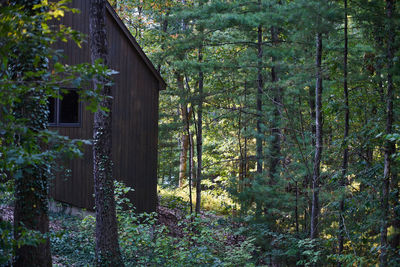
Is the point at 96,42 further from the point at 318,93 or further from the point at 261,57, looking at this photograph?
the point at 261,57

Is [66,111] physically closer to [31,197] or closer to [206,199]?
[31,197]

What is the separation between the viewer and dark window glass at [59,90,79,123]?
1191cm

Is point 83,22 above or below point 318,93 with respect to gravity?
above

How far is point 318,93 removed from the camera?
27.5ft

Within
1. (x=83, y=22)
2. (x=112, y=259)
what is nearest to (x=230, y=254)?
(x=112, y=259)

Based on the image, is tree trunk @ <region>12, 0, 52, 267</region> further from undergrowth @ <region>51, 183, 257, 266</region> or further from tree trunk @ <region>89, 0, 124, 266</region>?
undergrowth @ <region>51, 183, 257, 266</region>

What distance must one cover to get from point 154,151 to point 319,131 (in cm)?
641

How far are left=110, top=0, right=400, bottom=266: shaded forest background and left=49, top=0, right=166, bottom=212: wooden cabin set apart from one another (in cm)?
99

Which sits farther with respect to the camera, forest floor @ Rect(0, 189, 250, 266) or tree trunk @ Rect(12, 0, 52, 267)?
forest floor @ Rect(0, 189, 250, 266)

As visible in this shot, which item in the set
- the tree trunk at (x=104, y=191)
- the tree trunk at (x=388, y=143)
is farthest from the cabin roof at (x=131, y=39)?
the tree trunk at (x=388, y=143)

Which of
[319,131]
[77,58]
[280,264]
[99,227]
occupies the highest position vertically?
[77,58]

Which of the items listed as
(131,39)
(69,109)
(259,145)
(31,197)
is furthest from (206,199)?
(31,197)

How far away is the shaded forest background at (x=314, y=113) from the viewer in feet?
22.4

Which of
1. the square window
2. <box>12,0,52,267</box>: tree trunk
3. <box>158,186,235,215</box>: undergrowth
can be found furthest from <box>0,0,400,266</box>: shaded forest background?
the square window
